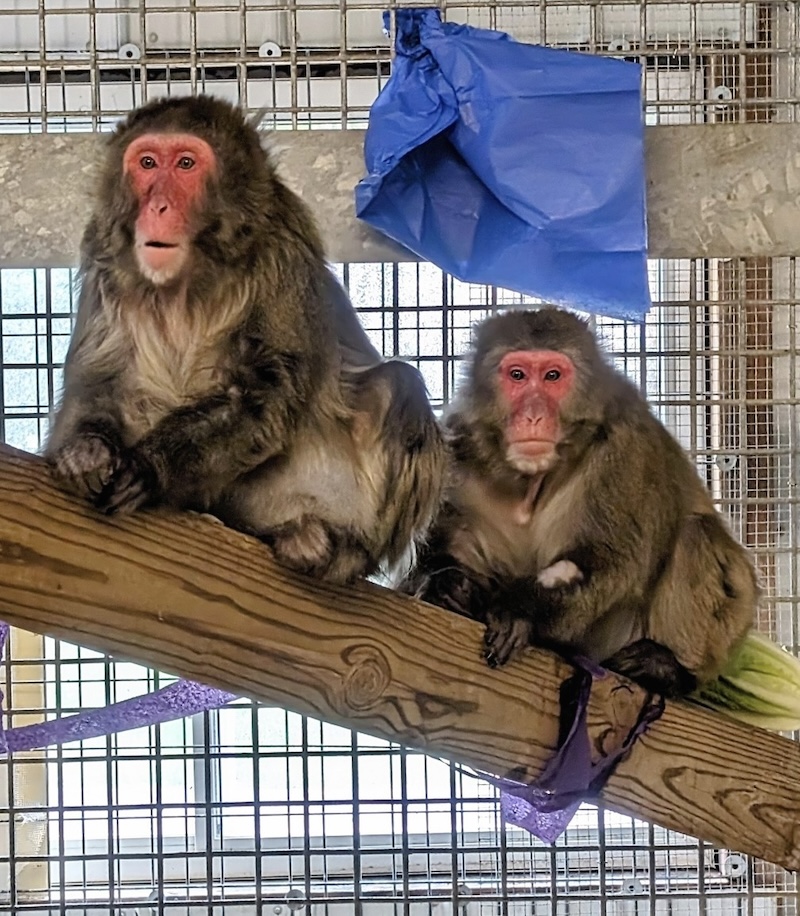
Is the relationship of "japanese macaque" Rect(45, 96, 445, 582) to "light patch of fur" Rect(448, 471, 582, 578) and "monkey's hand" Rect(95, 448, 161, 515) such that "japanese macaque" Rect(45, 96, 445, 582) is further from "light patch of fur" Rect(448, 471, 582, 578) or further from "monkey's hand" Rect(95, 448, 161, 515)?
"light patch of fur" Rect(448, 471, 582, 578)

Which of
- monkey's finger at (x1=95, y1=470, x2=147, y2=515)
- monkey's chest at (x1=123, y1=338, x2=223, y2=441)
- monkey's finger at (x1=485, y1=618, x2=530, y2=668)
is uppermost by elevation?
monkey's chest at (x1=123, y1=338, x2=223, y2=441)

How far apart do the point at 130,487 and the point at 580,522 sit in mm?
1108

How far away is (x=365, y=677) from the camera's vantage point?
2012 mm

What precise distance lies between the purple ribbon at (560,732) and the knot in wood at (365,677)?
0.32m

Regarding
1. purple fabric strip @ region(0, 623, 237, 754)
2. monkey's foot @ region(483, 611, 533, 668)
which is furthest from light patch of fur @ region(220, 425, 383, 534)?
purple fabric strip @ region(0, 623, 237, 754)

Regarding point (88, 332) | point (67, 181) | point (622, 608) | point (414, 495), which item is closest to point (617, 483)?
point (622, 608)

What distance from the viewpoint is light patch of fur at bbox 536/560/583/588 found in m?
2.48

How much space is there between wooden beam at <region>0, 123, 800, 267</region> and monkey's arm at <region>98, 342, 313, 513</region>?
91 centimetres

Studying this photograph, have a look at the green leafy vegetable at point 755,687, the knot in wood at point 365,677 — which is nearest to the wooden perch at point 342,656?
the knot in wood at point 365,677

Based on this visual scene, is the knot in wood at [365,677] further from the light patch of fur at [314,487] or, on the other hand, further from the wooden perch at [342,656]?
the light patch of fur at [314,487]

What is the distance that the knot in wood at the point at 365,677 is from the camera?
2.00 meters

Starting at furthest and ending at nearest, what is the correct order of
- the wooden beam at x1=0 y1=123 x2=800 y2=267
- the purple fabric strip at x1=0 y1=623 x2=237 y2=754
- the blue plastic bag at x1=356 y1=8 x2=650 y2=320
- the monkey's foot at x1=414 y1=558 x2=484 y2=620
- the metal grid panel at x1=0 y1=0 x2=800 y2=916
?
1. the metal grid panel at x1=0 y1=0 x2=800 y2=916
2. the wooden beam at x1=0 y1=123 x2=800 y2=267
3. the blue plastic bag at x1=356 y1=8 x2=650 y2=320
4. the monkey's foot at x1=414 y1=558 x2=484 y2=620
5. the purple fabric strip at x1=0 y1=623 x2=237 y2=754

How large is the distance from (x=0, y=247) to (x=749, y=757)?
2048 millimetres

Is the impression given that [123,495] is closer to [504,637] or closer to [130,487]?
[130,487]
